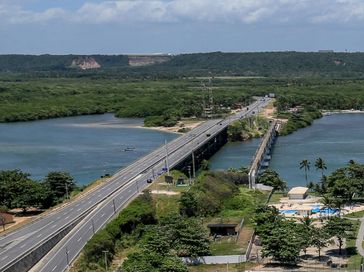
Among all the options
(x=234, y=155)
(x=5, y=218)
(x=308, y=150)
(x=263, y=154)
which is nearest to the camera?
(x=5, y=218)

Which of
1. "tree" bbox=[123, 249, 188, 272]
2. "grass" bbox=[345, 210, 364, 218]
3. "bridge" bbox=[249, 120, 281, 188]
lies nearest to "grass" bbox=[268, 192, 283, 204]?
"bridge" bbox=[249, 120, 281, 188]

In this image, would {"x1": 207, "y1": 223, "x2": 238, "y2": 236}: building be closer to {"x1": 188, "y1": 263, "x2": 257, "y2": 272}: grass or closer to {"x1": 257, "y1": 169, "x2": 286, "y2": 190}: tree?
{"x1": 188, "y1": 263, "x2": 257, "y2": 272}: grass

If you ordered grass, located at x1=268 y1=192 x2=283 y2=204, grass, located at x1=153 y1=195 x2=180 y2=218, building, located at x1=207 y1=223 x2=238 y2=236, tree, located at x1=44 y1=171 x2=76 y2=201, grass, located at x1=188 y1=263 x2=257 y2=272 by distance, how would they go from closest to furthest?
grass, located at x1=188 y1=263 x2=257 y2=272 → building, located at x1=207 y1=223 x2=238 y2=236 → grass, located at x1=153 y1=195 x2=180 y2=218 → grass, located at x1=268 y1=192 x2=283 y2=204 → tree, located at x1=44 y1=171 x2=76 y2=201

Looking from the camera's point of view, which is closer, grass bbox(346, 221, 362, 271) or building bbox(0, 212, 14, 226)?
grass bbox(346, 221, 362, 271)

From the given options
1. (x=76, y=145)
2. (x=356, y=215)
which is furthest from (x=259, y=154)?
(x=76, y=145)

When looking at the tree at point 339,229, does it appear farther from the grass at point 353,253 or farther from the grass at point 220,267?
the grass at point 220,267

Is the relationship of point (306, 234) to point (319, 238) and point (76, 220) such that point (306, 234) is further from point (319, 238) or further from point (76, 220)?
point (76, 220)
